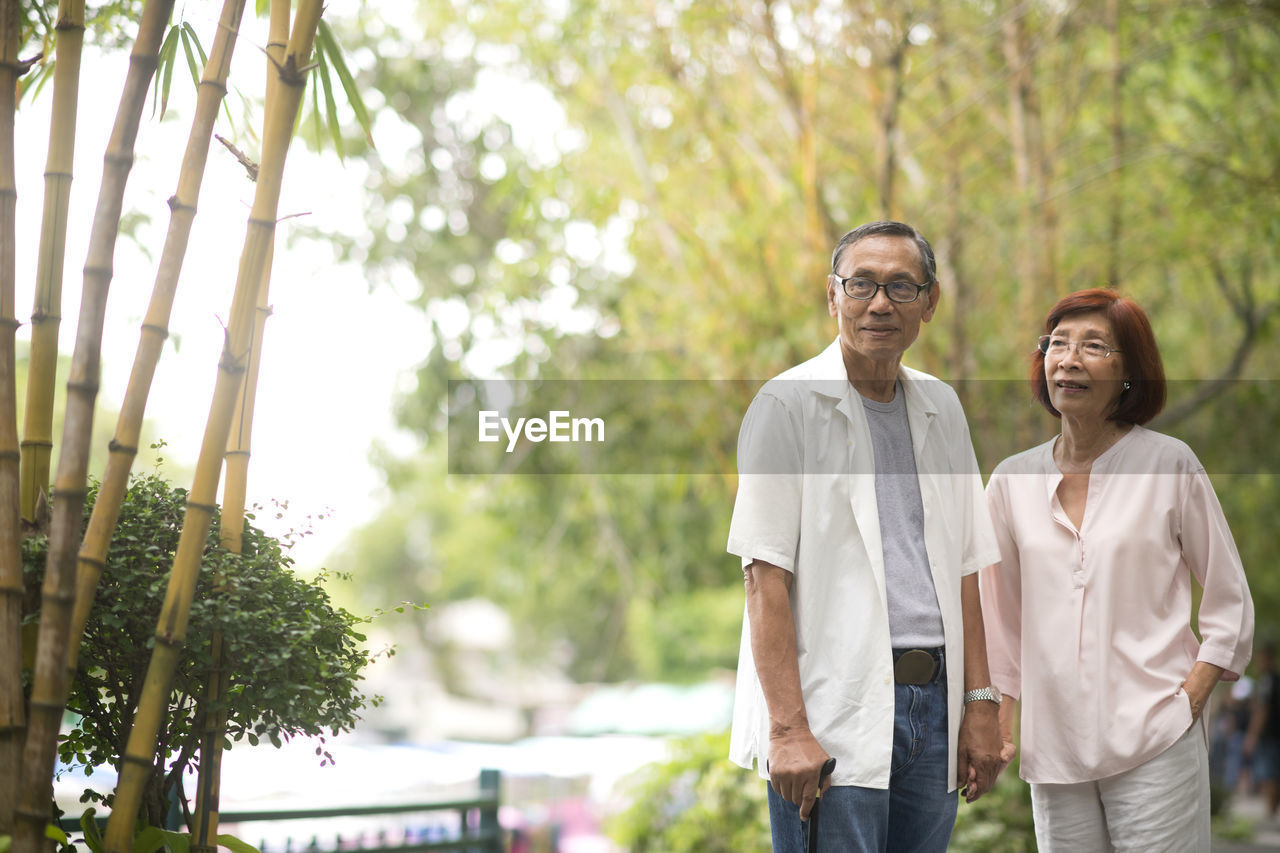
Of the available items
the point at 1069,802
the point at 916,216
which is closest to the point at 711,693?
the point at 916,216

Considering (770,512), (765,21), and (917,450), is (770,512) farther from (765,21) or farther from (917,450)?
(765,21)

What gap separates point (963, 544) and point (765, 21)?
11.5 ft

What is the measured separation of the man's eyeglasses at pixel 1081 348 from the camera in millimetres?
2115

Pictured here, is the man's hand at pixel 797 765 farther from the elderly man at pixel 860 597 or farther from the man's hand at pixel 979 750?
the man's hand at pixel 979 750

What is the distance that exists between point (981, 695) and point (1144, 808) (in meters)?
0.36

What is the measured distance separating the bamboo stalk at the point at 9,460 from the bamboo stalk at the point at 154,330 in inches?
3.1

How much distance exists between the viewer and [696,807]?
16.4 feet

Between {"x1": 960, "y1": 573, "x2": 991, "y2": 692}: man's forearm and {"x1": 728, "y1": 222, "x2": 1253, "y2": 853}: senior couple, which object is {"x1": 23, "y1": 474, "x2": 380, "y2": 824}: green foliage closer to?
{"x1": 728, "y1": 222, "x2": 1253, "y2": 853}: senior couple

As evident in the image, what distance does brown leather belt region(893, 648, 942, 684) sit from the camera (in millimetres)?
1841

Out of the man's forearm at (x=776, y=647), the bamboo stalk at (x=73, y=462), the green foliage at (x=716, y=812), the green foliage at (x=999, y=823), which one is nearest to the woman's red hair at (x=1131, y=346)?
the man's forearm at (x=776, y=647)

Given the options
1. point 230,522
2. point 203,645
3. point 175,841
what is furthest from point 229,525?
point 175,841

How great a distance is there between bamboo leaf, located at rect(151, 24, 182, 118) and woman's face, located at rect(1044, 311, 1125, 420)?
66.8 inches

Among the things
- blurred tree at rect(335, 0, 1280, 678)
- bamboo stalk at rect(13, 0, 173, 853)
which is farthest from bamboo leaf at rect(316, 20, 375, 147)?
blurred tree at rect(335, 0, 1280, 678)

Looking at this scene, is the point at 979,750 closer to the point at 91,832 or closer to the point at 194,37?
the point at 91,832
